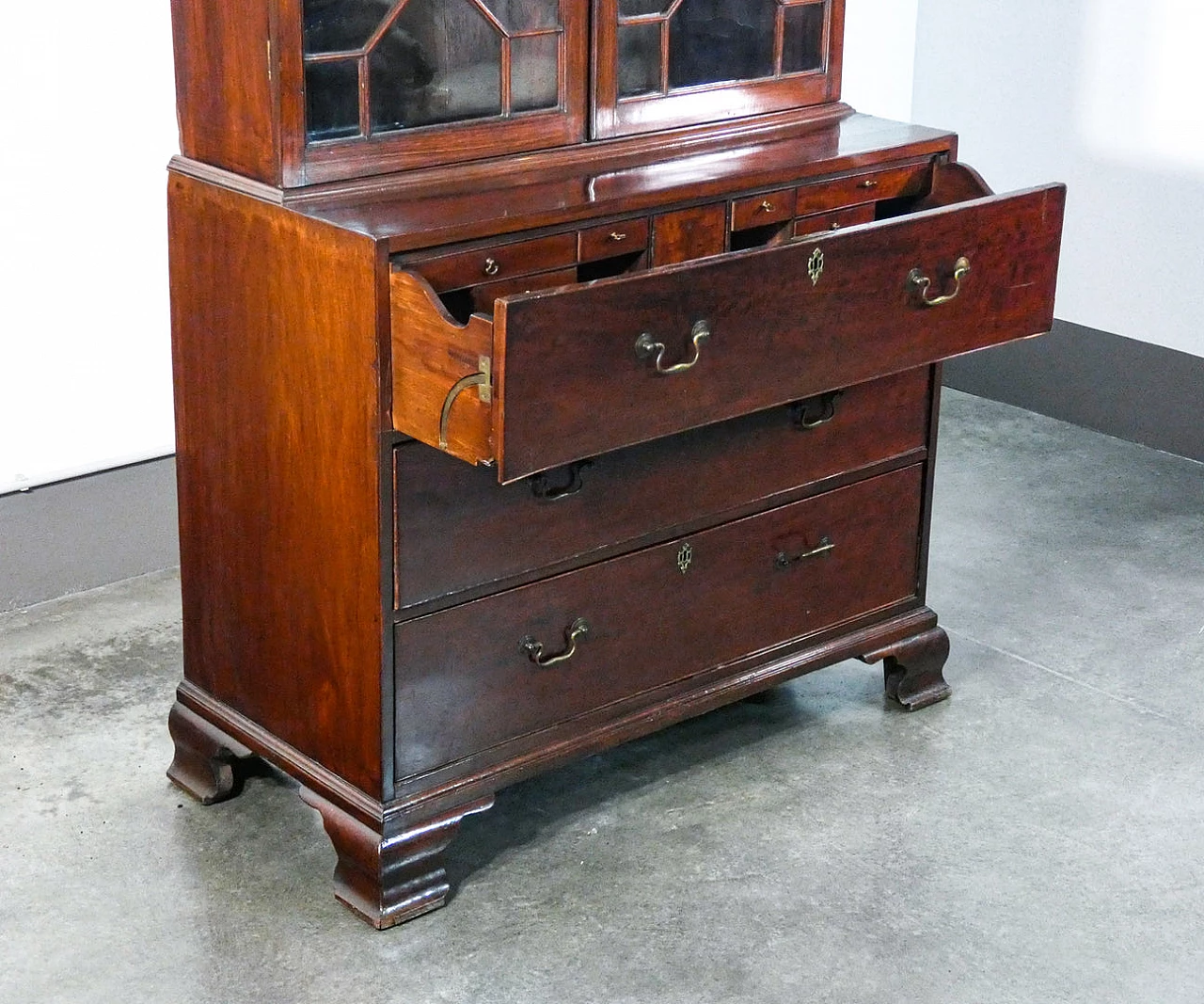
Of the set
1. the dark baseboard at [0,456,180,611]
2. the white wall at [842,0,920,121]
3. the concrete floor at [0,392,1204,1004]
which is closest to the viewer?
the concrete floor at [0,392,1204,1004]

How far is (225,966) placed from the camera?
243 cm

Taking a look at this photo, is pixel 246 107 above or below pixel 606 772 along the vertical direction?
above

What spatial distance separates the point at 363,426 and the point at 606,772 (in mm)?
888

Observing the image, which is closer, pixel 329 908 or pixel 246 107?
pixel 246 107

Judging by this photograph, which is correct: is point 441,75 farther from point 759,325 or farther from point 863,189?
point 863,189

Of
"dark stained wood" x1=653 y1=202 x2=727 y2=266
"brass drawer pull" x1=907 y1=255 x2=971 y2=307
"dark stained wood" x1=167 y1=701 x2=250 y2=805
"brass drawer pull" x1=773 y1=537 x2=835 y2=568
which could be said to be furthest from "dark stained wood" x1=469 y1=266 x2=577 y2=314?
"dark stained wood" x1=167 y1=701 x2=250 y2=805

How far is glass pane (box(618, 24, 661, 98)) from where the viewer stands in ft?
8.61

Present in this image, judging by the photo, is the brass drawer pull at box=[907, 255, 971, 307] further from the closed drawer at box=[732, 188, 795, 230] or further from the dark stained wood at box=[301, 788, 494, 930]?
the dark stained wood at box=[301, 788, 494, 930]

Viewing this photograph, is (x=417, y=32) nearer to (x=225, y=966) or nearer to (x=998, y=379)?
(x=225, y=966)

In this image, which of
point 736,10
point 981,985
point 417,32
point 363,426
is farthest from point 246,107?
point 981,985

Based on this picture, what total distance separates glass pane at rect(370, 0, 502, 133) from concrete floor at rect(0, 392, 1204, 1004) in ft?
3.55

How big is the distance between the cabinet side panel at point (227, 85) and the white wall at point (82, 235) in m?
0.82

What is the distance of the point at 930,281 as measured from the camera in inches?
99.8

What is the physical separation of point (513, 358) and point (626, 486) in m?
0.57
